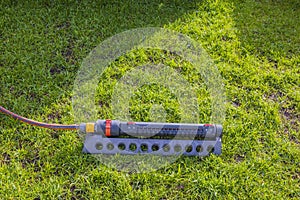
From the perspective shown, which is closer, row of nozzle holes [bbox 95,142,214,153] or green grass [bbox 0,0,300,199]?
green grass [bbox 0,0,300,199]

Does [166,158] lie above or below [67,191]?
above

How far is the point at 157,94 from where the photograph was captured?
3.18m

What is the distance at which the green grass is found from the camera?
2.57 metres

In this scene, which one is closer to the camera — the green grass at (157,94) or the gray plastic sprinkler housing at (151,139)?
the green grass at (157,94)

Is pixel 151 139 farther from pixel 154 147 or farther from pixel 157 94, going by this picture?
pixel 157 94

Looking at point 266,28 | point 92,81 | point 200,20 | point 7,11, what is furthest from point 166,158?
point 7,11

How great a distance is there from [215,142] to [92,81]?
127 cm

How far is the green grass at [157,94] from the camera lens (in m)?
2.57

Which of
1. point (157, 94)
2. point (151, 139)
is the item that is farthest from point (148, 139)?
point (157, 94)

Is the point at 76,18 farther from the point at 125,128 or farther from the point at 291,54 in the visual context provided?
the point at 291,54

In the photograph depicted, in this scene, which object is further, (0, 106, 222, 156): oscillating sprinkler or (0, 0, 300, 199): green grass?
(0, 106, 222, 156): oscillating sprinkler

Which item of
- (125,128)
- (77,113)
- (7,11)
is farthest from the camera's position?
(7,11)

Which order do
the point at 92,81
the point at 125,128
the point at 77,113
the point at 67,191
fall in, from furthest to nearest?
the point at 92,81
the point at 77,113
the point at 125,128
the point at 67,191

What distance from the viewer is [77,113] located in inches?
117
